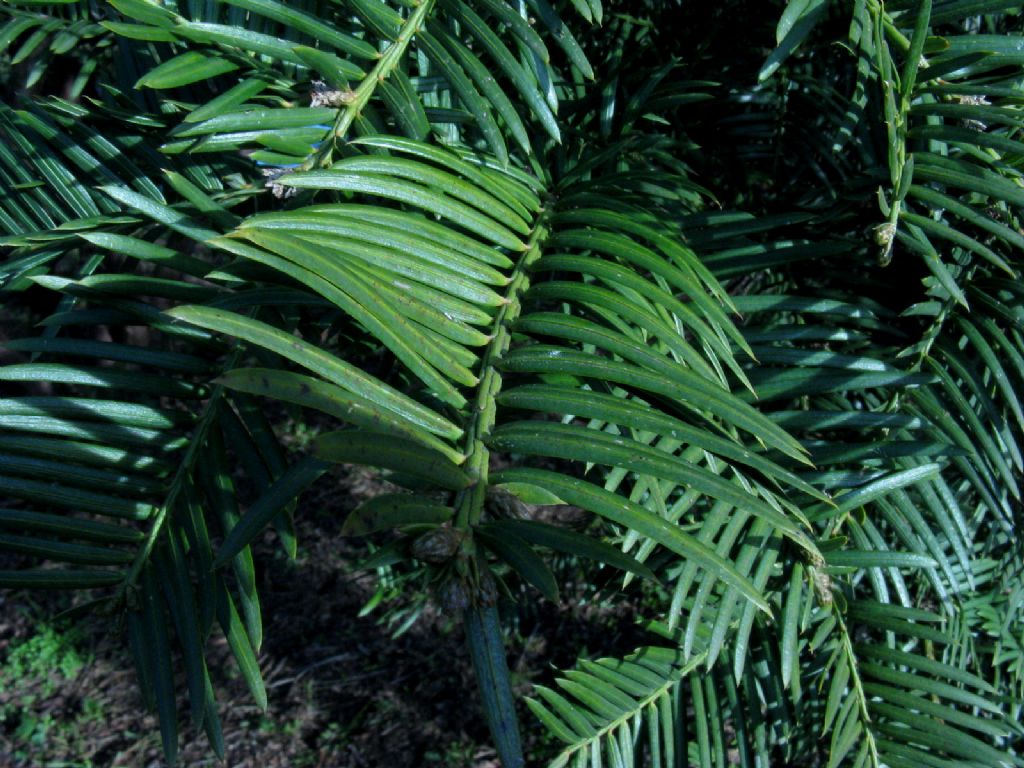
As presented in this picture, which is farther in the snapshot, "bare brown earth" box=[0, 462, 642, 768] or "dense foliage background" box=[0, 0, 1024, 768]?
"bare brown earth" box=[0, 462, 642, 768]

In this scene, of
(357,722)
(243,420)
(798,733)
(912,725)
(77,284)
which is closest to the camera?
(77,284)

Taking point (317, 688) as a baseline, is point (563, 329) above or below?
above

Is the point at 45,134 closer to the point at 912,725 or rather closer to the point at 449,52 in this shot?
the point at 449,52

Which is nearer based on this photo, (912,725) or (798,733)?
(912,725)

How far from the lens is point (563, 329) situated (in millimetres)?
681

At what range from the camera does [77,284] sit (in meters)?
0.72

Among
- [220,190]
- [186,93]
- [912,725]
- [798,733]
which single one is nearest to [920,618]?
[912,725]

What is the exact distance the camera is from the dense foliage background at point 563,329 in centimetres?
57

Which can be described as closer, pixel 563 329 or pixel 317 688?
pixel 563 329

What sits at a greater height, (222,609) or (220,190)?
(220,190)

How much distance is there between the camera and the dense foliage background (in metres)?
0.57

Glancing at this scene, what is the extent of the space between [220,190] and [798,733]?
104cm

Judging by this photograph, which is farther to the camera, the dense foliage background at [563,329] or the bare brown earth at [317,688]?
the bare brown earth at [317,688]

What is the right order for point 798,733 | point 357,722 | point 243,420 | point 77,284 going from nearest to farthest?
point 77,284, point 243,420, point 798,733, point 357,722
